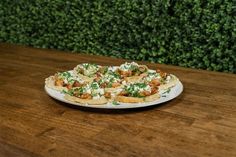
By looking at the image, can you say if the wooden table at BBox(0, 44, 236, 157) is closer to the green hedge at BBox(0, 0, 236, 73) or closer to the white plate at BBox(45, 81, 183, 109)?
the white plate at BBox(45, 81, 183, 109)

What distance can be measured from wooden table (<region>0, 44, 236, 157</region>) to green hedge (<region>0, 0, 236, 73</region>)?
38 cm

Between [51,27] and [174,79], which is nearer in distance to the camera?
[174,79]

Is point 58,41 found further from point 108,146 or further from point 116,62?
point 108,146

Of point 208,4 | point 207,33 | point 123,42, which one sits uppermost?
point 208,4

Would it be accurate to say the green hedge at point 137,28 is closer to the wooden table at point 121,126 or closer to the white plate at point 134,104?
the wooden table at point 121,126

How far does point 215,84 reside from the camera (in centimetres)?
151

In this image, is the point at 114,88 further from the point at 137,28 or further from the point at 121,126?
the point at 137,28

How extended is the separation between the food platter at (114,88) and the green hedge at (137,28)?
564 mm

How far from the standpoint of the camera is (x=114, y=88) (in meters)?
1.29

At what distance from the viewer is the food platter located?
116 centimetres

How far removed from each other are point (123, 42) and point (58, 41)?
0.63 meters

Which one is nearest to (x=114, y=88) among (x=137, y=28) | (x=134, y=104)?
(x=134, y=104)

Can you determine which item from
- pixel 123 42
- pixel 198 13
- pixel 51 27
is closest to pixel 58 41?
pixel 51 27

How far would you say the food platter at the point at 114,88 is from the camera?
45.6 inches
